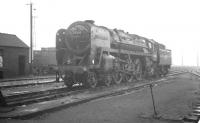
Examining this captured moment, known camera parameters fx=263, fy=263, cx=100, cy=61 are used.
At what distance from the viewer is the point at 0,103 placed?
866cm

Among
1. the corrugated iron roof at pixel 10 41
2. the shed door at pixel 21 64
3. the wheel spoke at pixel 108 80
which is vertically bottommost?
the wheel spoke at pixel 108 80

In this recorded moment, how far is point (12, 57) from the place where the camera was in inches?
1091

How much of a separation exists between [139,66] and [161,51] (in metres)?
5.85

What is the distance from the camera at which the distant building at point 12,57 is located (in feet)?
87.3

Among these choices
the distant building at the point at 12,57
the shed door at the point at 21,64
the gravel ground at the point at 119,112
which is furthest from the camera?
the shed door at the point at 21,64

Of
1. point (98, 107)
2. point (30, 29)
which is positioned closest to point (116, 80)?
point (98, 107)

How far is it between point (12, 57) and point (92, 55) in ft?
51.7

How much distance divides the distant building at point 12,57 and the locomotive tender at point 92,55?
42.2 ft

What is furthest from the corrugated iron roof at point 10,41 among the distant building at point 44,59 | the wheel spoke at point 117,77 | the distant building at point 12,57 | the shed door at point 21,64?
the wheel spoke at point 117,77

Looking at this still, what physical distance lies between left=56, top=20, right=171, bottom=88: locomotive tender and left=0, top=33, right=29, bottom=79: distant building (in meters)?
12.9

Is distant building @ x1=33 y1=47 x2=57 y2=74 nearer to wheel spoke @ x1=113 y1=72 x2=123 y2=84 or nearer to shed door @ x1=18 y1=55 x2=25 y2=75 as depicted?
shed door @ x1=18 y1=55 x2=25 y2=75

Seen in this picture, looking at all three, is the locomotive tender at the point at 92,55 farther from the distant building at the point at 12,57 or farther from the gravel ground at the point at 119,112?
the distant building at the point at 12,57

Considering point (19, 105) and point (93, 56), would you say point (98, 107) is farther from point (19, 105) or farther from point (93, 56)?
point (93, 56)

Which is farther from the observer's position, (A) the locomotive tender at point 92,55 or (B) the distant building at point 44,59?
(B) the distant building at point 44,59
